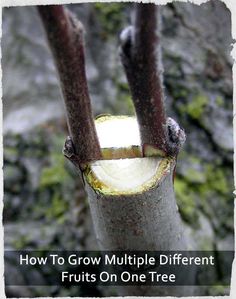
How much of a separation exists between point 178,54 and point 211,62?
52 millimetres

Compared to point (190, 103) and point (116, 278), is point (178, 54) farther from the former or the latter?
point (116, 278)

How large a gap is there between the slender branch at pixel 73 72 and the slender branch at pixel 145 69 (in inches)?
1.0

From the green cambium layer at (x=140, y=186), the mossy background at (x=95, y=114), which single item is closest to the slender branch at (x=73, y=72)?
the green cambium layer at (x=140, y=186)

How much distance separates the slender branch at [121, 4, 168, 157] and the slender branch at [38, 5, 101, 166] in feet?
0.08

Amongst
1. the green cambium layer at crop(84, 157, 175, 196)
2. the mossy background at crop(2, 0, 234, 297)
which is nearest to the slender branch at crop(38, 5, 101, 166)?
the green cambium layer at crop(84, 157, 175, 196)

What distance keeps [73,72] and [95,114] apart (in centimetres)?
47

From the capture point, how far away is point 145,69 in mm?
268

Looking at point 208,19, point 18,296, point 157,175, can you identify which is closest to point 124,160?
point 157,175

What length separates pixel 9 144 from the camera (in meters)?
0.70

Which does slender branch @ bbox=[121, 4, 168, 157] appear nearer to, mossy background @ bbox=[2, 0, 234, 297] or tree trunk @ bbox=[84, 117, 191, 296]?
tree trunk @ bbox=[84, 117, 191, 296]

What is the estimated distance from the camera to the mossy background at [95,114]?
645 mm

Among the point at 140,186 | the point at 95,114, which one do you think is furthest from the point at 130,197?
the point at 95,114

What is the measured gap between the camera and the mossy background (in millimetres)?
645

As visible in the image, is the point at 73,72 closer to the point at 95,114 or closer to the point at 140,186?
the point at 140,186
